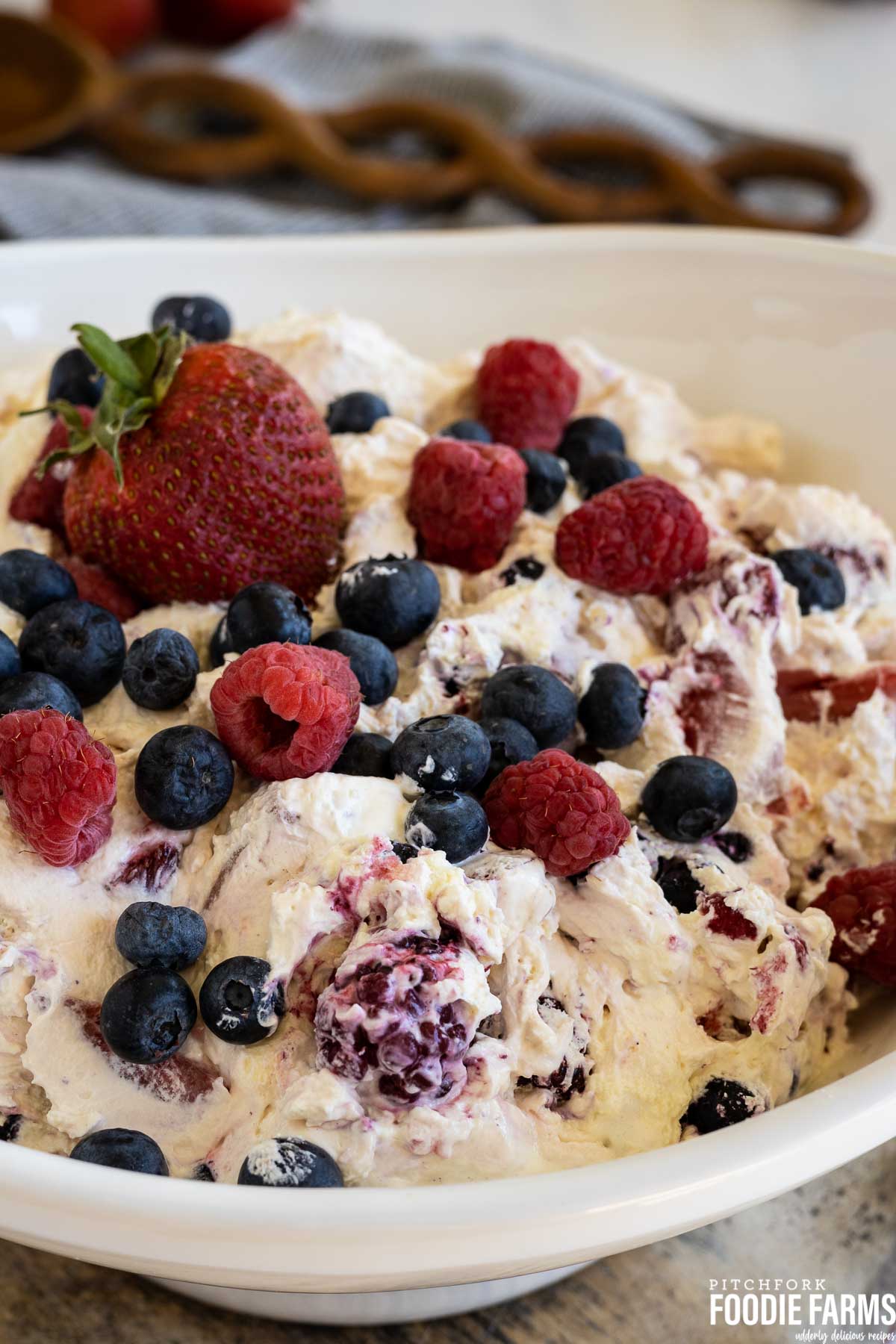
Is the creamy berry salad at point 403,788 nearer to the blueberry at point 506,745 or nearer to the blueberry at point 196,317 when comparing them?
the blueberry at point 506,745

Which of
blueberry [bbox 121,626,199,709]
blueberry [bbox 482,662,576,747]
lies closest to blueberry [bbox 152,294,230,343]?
blueberry [bbox 121,626,199,709]

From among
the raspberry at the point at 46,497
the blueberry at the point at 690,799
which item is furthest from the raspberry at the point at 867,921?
the raspberry at the point at 46,497

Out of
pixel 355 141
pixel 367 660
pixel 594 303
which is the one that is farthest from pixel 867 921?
pixel 355 141

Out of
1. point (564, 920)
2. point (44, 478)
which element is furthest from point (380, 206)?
point (564, 920)

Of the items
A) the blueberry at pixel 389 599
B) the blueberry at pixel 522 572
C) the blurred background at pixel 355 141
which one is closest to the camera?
the blueberry at pixel 389 599

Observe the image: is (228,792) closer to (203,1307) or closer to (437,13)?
(203,1307)
